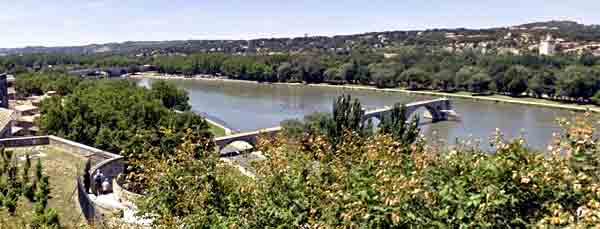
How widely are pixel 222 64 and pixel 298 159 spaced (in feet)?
269

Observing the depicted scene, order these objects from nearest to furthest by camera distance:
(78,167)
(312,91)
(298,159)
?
(298,159)
(78,167)
(312,91)

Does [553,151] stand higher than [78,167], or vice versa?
[553,151]

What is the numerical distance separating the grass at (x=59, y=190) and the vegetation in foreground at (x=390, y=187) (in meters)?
2.16

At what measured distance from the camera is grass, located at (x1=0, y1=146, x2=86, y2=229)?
8.29m

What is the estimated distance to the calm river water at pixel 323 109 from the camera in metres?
39.6

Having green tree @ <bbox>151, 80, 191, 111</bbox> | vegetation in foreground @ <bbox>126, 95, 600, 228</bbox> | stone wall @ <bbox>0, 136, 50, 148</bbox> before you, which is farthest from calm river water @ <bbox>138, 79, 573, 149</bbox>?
vegetation in foreground @ <bbox>126, 95, 600, 228</bbox>

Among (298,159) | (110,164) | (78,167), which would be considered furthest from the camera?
(110,164)

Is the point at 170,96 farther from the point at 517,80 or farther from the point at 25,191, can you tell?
the point at 517,80

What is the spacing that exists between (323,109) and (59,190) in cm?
3930

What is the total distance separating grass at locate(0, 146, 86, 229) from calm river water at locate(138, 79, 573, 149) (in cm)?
2016

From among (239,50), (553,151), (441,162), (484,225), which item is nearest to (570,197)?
(553,151)

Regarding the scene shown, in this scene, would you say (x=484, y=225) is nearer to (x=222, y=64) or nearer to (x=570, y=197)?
(x=570, y=197)

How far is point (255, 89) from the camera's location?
2734 inches

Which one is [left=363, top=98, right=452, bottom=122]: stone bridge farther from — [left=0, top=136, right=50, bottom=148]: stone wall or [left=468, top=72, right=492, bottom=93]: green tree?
[left=0, top=136, right=50, bottom=148]: stone wall
